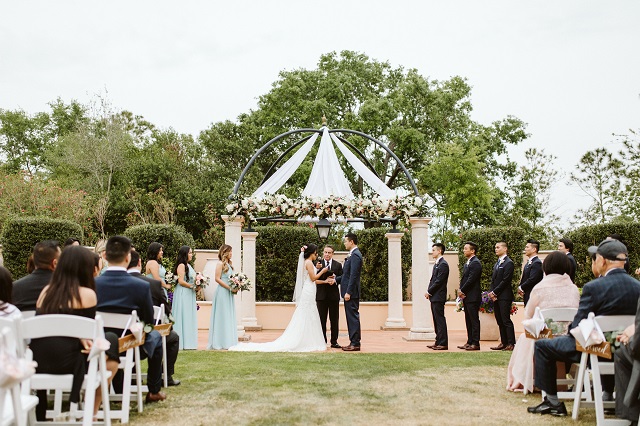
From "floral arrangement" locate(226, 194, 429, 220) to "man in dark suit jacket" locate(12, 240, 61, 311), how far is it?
6.82 m

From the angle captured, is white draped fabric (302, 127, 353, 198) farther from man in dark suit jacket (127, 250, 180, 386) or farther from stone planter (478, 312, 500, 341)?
man in dark suit jacket (127, 250, 180, 386)

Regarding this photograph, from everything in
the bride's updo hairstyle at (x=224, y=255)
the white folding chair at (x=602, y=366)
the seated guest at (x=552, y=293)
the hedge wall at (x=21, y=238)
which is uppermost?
the hedge wall at (x=21, y=238)

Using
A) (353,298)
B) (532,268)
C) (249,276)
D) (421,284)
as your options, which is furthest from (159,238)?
(532,268)

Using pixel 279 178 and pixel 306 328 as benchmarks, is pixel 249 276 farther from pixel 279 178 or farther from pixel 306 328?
pixel 306 328

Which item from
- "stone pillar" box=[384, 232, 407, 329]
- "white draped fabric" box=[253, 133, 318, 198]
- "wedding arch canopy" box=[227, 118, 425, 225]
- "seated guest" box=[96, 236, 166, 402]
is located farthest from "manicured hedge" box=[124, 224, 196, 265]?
"seated guest" box=[96, 236, 166, 402]

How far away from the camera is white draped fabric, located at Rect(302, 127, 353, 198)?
44.1 ft

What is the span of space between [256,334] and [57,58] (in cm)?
1897

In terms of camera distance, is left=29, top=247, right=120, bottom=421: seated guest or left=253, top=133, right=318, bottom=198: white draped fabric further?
left=253, top=133, right=318, bottom=198: white draped fabric

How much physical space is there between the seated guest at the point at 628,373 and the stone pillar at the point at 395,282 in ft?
32.7

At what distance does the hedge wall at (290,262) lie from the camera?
19.1 metres

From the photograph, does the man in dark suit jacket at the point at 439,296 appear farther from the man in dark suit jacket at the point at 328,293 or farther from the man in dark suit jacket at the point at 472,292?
the man in dark suit jacket at the point at 328,293

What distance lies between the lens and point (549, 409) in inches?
243

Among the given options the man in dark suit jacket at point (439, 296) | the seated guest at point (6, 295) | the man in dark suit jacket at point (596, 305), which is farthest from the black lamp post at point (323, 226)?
the seated guest at point (6, 295)

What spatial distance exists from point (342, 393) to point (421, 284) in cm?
657
